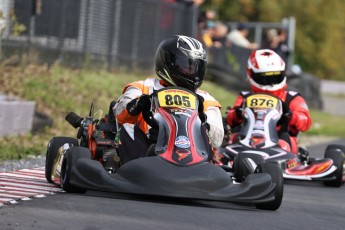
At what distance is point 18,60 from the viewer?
16953 mm

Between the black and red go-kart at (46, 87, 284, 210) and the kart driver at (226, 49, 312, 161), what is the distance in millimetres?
3519

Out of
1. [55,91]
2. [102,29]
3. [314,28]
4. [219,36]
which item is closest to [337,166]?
[55,91]

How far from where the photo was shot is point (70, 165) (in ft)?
26.9

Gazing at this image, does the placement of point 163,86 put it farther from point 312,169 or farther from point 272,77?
point 272,77

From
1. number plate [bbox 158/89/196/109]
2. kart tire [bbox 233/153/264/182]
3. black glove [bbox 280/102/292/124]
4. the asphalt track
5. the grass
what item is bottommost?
the grass

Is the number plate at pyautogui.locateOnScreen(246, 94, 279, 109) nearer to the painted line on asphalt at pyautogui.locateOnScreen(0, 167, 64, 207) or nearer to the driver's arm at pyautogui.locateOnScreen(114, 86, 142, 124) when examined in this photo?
the painted line on asphalt at pyautogui.locateOnScreen(0, 167, 64, 207)

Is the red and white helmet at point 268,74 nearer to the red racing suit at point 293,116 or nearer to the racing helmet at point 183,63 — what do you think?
the red racing suit at point 293,116

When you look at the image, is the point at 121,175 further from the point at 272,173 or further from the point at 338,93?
the point at 338,93

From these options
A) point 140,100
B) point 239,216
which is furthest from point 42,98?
point 239,216

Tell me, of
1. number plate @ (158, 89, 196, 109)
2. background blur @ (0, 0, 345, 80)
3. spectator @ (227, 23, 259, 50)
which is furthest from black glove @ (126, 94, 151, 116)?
spectator @ (227, 23, 259, 50)

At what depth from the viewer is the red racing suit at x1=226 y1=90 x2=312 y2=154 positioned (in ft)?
39.5

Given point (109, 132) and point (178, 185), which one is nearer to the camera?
point (178, 185)

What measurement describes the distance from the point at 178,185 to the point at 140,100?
3.46ft

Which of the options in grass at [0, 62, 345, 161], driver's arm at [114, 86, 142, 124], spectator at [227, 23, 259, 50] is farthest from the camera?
spectator at [227, 23, 259, 50]
